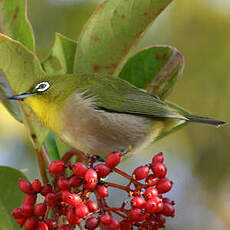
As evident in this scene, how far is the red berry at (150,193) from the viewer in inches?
93.4

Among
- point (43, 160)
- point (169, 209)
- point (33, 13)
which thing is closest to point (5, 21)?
point (43, 160)

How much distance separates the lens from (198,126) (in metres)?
6.44

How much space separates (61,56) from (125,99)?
602 mm

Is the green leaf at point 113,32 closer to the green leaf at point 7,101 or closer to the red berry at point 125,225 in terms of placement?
the green leaf at point 7,101

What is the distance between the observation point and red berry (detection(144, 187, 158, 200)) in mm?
2371

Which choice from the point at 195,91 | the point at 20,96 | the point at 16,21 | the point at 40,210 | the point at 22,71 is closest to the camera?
the point at 40,210

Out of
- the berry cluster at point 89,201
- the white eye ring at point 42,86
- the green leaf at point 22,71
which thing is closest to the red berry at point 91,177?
the berry cluster at point 89,201

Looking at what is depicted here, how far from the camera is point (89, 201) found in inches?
91.8

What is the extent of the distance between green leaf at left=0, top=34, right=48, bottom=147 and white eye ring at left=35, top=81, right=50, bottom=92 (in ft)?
0.39

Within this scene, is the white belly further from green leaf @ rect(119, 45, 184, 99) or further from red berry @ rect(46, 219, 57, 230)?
red berry @ rect(46, 219, 57, 230)

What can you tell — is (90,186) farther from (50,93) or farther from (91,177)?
(50,93)

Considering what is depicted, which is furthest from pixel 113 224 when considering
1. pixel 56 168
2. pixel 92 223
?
pixel 56 168

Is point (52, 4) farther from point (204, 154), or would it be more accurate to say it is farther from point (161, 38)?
point (204, 154)

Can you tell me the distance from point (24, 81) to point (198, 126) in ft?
13.7
